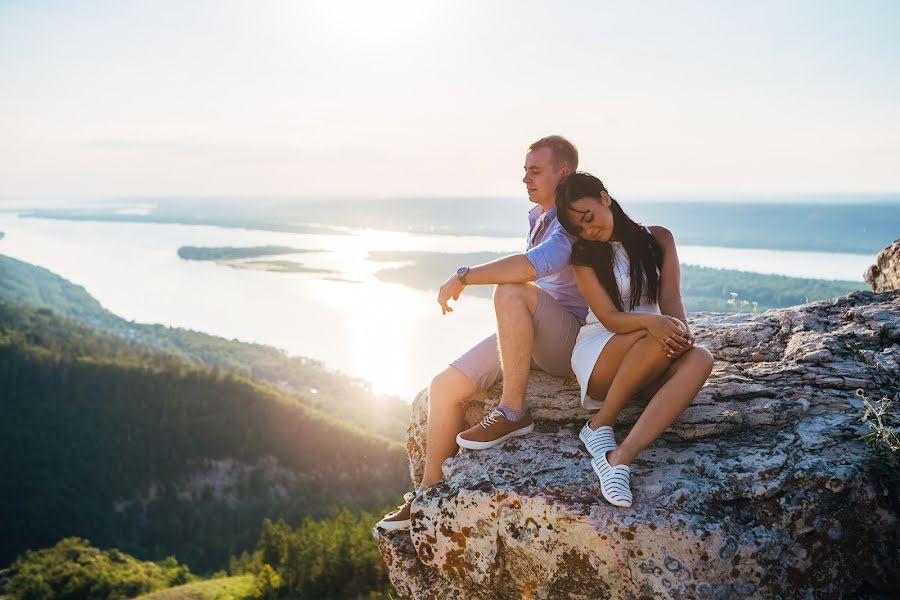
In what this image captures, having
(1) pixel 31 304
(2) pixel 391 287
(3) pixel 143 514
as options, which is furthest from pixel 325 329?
(1) pixel 31 304

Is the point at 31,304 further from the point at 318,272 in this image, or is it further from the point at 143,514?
the point at 143,514

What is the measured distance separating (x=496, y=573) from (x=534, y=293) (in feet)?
4.91

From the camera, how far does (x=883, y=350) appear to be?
3998 millimetres

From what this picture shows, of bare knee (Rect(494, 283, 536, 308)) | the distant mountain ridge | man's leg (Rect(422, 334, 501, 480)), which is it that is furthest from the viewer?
the distant mountain ridge

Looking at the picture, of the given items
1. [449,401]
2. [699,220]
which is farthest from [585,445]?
[699,220]

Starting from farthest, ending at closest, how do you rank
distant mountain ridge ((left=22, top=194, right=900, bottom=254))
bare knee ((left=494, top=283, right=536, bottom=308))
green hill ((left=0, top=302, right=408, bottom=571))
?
green hill ((left=0, top=302, right=408, bottom=571)) → distant mountain ridge ((left=22, top=194, right=900, bottom=254)) → bare knee ((left=494, top=283, right=536, bottom=308))

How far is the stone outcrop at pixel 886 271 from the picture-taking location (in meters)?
5.27

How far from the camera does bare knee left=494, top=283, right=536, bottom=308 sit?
3737mm

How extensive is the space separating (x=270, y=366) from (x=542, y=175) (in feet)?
302

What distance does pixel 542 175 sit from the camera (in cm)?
398

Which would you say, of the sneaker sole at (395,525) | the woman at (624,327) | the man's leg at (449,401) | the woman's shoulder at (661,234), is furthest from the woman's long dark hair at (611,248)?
the sneaker sole at (395,525)

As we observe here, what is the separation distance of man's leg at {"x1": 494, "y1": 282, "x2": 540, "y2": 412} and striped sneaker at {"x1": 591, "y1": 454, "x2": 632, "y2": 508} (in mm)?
665

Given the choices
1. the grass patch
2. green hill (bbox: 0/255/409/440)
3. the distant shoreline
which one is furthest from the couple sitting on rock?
green hill (bbox: 0/255/409/440)

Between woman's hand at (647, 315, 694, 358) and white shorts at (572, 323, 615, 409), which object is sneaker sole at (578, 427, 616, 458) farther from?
woman's hand at (647, 315, 694, 358)
